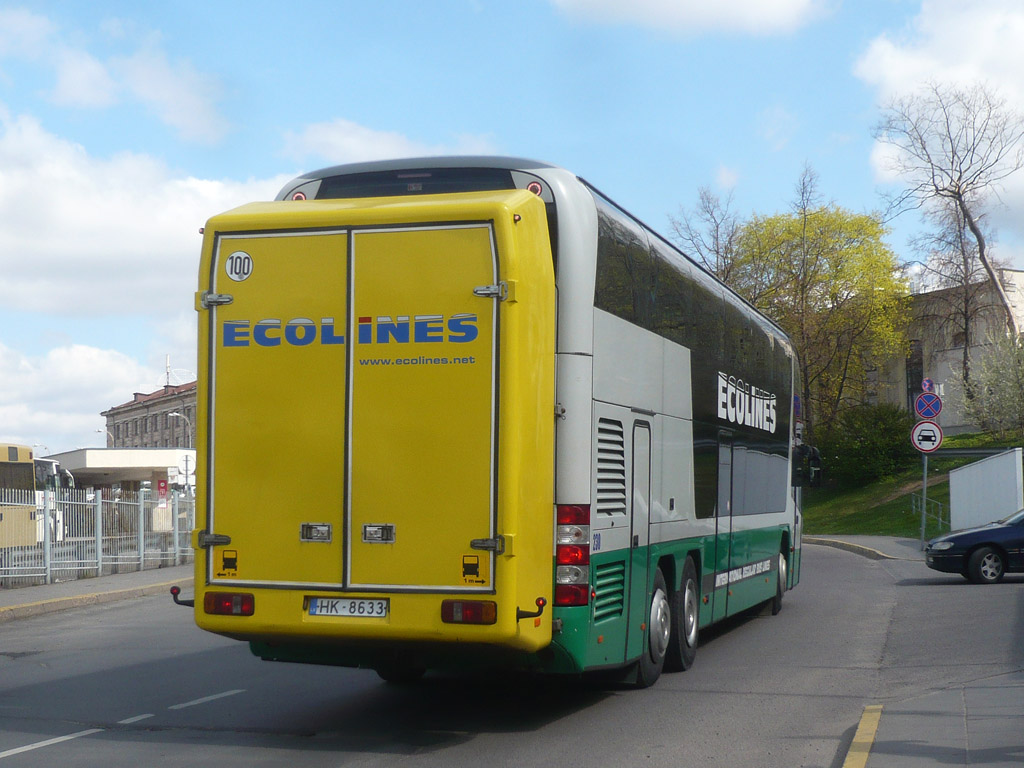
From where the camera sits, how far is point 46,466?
42.4 m

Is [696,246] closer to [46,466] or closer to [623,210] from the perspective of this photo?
[46,466]

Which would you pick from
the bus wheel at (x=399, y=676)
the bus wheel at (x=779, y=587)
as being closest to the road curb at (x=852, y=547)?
the bus wheel at (x=779, y=587)

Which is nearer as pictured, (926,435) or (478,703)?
(478,703)

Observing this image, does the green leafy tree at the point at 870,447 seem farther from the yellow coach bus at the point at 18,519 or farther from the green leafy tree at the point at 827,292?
the yellow coach bus at the point at 18,519

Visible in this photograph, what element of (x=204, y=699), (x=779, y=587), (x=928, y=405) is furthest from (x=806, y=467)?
(x=204, y=699)

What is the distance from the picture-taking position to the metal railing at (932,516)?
35.9 metres

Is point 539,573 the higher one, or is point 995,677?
point 539,573

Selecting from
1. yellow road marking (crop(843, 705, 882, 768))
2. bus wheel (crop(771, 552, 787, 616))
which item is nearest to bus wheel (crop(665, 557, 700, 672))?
yellow road marking (crop(843, 705, 882, 768))

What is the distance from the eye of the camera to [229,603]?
307 inches

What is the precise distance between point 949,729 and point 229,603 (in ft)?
15.0

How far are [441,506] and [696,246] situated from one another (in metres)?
49.6

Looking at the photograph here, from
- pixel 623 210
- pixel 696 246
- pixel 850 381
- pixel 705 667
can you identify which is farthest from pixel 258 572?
pixel 850 381

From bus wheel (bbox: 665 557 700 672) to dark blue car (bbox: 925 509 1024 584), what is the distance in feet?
32.8

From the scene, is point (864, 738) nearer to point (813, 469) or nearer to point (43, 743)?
point (43, 743)
